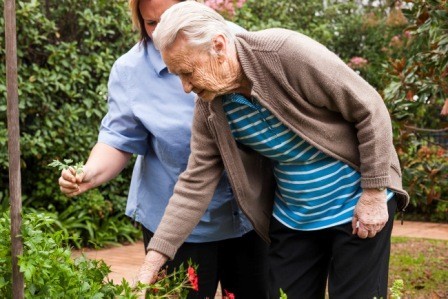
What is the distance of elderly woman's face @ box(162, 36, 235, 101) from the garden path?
225cm

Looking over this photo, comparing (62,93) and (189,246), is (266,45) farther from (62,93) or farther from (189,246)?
(62,93)

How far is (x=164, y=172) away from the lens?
11.0 feet

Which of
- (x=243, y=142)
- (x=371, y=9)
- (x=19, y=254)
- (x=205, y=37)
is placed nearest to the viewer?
(x=19, y=254)

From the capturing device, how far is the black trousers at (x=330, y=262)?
2893 millimetres

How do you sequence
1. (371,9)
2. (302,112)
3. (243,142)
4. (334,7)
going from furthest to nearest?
(371,9) < (334,7) < (243,142) < (302,112)

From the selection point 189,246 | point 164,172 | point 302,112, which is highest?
point 302,112

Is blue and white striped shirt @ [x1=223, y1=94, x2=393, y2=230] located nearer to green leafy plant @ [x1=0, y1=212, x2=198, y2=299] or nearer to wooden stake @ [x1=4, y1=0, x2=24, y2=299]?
green leafy plant @ [x1=0, y1=212, x2=198, y2=299]

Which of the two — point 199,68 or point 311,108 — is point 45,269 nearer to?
point 199,68

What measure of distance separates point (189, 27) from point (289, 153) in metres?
0.57

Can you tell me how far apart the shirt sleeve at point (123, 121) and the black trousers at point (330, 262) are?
61 centimetres

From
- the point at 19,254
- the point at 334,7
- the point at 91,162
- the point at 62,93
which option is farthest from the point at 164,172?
the point at 334,7

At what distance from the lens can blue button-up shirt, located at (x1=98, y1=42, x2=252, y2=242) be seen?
3221 millimetres

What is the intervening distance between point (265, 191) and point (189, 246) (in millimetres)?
392

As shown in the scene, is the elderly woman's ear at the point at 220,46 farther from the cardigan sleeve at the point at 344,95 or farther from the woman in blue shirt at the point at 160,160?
the woman in blue shirt at the point at 160,160
